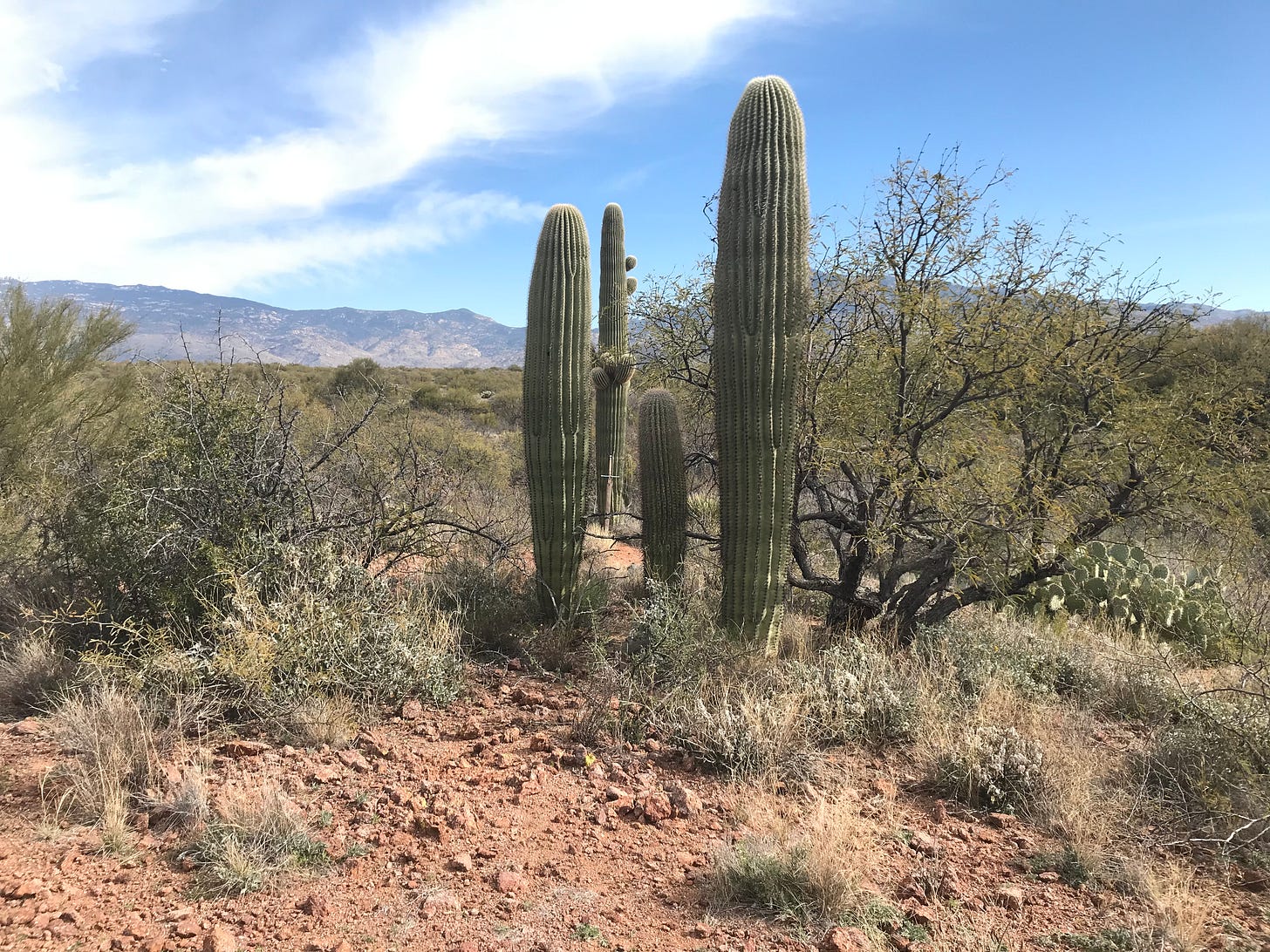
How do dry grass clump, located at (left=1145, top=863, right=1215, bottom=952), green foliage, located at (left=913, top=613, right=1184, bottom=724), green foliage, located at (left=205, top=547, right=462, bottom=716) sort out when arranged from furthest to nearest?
green foliage, located at (left=913, top=613, right=1184, bottom=724) < green foliage, located at (left=205, top=547, right=462, bottom=716) < dry grass clump, located at (left=1145, top=863, right=1215, bottom=952)

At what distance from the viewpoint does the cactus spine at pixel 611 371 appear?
9.98 metres

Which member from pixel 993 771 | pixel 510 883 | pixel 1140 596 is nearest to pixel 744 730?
pixel 993 771

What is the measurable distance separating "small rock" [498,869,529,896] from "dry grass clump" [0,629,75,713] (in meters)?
3.19

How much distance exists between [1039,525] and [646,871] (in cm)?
377

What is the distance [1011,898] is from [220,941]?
2962 mm

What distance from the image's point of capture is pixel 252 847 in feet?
9.50

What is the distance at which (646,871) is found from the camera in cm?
300

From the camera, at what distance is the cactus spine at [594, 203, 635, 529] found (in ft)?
32.7

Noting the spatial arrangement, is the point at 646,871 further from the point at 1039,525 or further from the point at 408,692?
the point at 1039,525

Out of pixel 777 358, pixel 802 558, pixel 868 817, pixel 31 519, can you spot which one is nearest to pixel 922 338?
pixel 777 358

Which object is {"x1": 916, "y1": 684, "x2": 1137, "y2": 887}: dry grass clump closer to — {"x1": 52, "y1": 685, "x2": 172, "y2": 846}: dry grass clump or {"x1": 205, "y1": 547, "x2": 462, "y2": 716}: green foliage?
{"x1": 205, "y1": 547, "x2": 462, "y2": 716}: green foliage

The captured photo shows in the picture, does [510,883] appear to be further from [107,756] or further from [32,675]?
[32,675]

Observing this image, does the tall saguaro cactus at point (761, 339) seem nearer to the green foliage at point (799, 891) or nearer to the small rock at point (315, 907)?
the green foliage at point (799, 891)

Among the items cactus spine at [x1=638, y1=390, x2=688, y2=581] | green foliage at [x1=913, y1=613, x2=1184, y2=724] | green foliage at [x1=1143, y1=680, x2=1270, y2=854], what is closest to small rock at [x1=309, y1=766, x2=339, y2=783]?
cactus spine at [x1=638, y1=390, x2=688, y2=581]
